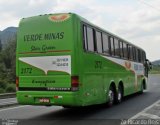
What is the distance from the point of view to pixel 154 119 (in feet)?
43.1

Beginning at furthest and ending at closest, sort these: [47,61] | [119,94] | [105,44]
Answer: [119,94] → [105,44] → [47,61]

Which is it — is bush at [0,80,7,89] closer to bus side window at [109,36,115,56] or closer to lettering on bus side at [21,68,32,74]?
bus side window at [109,36,115,56]

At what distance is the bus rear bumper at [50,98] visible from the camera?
13234mm

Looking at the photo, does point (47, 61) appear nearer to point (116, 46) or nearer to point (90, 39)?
point (90, 39)

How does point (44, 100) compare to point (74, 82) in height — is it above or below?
below

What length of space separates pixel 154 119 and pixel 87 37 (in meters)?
3.65

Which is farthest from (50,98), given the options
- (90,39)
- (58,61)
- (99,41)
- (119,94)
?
(119,94)

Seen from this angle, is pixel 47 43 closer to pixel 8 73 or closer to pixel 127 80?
pixel 127 80

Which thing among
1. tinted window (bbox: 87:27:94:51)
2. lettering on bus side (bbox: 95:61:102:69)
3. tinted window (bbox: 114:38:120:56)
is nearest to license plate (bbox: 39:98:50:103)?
tinted window (bbox: 87:27:94:51)

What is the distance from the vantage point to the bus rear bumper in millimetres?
13234

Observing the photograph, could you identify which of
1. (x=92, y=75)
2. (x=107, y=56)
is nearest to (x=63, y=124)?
(x=92, y=75)

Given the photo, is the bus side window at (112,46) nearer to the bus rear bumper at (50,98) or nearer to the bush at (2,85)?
the bus rear bumper at (50,98)

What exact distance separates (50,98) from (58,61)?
4.07 ft

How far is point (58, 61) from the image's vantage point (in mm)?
13641
